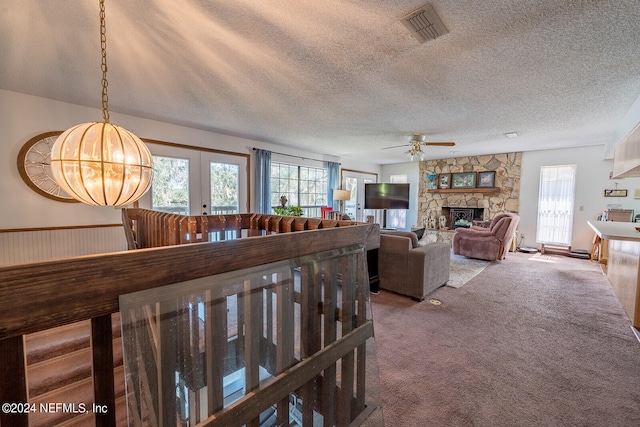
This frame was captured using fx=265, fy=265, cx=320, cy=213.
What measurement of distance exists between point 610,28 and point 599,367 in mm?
2466

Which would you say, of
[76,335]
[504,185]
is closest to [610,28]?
[76,335]

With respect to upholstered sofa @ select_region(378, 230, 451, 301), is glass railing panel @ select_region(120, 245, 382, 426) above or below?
above

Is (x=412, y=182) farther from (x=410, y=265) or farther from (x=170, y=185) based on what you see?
(x=170, y=185)

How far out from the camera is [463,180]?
7.16 metres

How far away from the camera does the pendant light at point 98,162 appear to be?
152cm

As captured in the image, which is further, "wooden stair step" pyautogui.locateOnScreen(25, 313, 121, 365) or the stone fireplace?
the stone fireplace

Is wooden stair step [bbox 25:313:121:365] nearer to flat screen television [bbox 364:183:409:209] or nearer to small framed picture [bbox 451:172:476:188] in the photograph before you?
flat screen television [bbox 364:183:409:209]

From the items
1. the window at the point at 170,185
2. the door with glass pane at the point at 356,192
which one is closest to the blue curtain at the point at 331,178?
the door with glass pane at the point at 356,192

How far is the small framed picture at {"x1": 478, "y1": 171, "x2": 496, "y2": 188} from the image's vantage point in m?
6.70

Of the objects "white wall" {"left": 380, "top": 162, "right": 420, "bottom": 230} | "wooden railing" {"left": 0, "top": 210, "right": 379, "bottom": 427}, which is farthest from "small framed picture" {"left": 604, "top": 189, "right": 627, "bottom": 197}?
"wooden railing" {"left": 0, "top": 210, "right": 379, "bottom": 427}

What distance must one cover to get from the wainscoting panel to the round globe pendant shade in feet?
6.27

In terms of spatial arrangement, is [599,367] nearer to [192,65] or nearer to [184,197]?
[192,65]

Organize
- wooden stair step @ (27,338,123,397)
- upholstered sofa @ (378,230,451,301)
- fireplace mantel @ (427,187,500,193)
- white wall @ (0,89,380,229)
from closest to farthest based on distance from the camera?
wooden stair step @ (27,338,123,397) < white wall @ (0,89,380,229) < upholstered sofa @ (378,230,451,301) < fireplace mantel @ (427,187,500,193)

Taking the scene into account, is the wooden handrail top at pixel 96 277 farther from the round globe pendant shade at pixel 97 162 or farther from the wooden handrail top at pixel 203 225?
the round globe pendant shade at pixel 97 162
